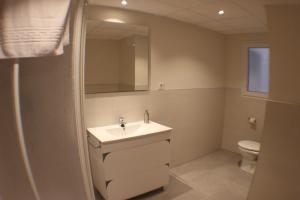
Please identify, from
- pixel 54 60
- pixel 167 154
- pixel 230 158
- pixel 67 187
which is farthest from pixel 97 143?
pixel 230 158

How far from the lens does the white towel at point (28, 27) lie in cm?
53

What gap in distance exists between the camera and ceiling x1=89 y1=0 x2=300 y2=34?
6.72ft

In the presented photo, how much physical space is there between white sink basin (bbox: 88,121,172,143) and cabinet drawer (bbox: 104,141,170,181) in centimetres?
15

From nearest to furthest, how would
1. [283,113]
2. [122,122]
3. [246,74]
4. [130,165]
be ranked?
[283,113] → [130,165] → [122,122] → [246,74]

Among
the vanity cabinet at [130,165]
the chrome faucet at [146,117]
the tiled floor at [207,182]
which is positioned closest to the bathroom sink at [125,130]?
the chrome faucet at [146,117]

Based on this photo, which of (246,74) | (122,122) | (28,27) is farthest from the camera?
(246,74)

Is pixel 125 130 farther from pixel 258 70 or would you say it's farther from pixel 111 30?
pixel 258 70

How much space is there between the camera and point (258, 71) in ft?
11.8

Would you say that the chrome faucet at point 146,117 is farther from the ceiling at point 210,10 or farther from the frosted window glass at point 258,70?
the frosted window glass at point 258,70

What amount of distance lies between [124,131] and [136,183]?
63cm

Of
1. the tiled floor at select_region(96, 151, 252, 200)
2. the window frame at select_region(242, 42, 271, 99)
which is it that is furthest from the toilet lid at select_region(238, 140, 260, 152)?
the window frame at select_region(242, 42, 271, 99)

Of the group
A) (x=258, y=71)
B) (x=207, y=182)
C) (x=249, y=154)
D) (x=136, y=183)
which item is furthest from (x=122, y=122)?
(x=258, y=71)

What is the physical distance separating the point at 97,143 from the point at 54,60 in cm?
158

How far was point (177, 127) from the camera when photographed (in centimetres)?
323
